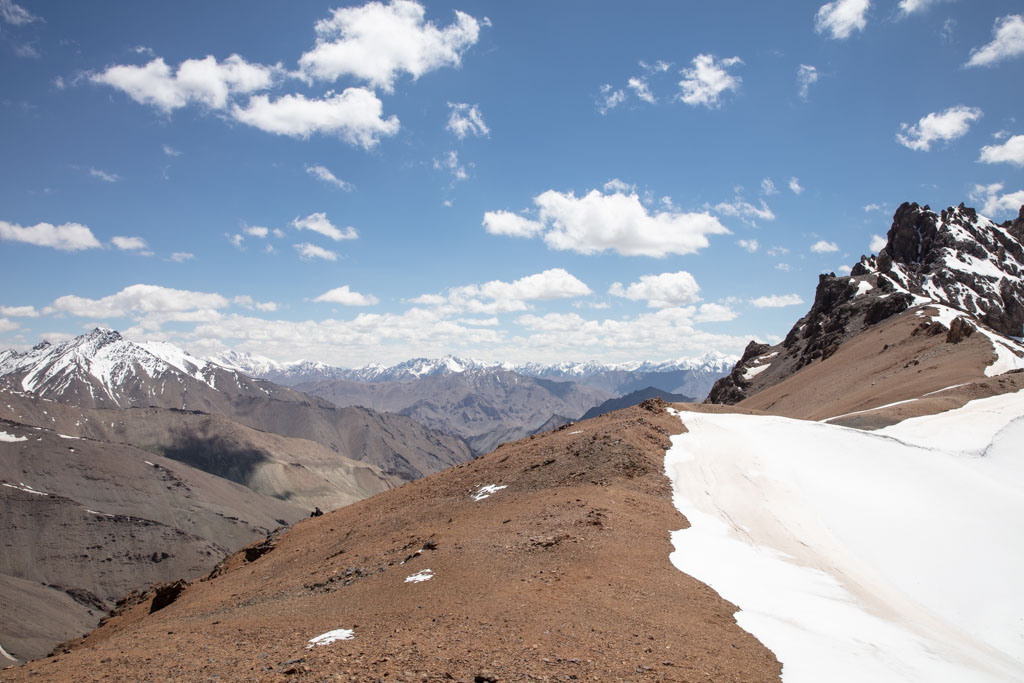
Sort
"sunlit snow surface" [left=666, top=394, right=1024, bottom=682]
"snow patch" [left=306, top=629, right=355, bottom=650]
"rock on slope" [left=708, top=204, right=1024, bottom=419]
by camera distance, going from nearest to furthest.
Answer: "snow patch" [left=306, top=629, right=355, bottom=650] < "sunlit snow surface" [left=666, top=394, right=1024, bottom=682] < "rock on slope" [left=708, top=204, right=1024, bottom=419]

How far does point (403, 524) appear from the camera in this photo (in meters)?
26.7

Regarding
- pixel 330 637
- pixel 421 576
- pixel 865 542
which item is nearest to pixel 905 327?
pixel 865 542

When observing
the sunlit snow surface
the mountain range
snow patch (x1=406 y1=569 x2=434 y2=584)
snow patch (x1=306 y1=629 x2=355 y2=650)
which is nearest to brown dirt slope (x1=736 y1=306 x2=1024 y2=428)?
the mountain range

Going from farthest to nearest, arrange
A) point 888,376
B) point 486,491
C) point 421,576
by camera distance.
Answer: point 888,376
point 486,491
point 421,576

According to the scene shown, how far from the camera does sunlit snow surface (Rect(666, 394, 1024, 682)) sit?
46.1 ft

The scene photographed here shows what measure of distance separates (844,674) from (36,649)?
12717cm

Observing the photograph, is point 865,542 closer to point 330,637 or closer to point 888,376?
point 330,637

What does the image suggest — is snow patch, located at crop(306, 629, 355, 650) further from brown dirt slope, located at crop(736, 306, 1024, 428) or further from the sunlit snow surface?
brown dirt slope, located at crop(736, 306, 1024, 428)

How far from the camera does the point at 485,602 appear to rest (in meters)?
14.5

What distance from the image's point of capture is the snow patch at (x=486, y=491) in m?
26.8

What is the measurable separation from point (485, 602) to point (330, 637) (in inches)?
151

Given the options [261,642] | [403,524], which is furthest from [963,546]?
[261,642]

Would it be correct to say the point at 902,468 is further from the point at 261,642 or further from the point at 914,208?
the point at 914,208

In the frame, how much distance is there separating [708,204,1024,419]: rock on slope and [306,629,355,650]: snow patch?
55.7 m
